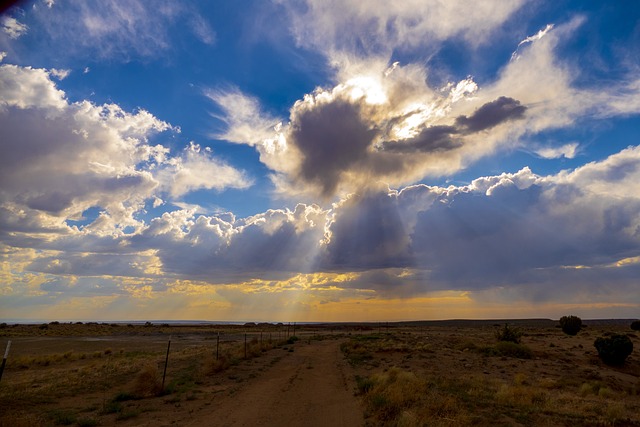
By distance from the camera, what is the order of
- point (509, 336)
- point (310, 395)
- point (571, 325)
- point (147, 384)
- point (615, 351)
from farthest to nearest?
point (571, 325) < point (509, 336) < point (615, 351) < point (147, 384) < point (310, 395)

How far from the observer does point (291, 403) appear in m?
15.9

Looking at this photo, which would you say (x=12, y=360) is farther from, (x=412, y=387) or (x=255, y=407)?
(x=412, y=387)

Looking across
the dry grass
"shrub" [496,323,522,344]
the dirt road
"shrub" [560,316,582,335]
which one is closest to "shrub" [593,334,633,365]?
the dry grass

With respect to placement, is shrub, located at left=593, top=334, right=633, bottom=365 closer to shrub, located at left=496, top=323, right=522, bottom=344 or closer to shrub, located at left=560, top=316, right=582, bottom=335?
shrub, located at left=496, top=323, right=522, bottom=344

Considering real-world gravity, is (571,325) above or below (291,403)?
above

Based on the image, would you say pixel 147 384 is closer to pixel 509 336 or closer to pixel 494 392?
pixel 494 392

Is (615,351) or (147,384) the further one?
(615,351)

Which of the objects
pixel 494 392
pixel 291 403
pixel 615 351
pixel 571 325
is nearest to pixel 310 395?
pixel 291 403

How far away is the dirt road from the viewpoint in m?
13.0

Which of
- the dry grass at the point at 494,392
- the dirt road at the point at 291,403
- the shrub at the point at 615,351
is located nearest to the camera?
the dry grass at the point at 494,392

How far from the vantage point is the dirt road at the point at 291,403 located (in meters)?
13.0

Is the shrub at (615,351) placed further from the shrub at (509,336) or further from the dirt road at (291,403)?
the dirt road at (291,403)

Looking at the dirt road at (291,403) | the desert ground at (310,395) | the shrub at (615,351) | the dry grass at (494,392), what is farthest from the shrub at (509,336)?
the dirt road at (291,403)

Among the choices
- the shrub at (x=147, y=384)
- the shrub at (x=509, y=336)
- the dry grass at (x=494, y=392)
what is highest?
the shrub at (x=509, y=336)
